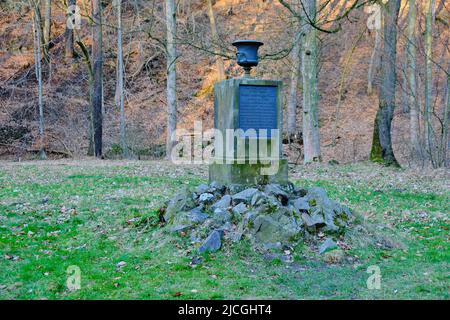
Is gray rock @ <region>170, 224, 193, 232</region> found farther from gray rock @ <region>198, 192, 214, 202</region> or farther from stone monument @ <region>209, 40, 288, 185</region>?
stone monument @ <region>209, 40, 288, 185</region>

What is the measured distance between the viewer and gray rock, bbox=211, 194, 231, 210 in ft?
24.0

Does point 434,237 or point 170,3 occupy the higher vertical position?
point 170,3

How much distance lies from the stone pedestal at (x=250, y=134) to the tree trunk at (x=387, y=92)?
896cm

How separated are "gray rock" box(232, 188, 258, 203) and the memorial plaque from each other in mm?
1143

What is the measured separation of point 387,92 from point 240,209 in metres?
10.6

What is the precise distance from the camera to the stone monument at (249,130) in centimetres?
794

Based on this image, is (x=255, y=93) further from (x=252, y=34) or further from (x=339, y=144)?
(x=252, y=34)

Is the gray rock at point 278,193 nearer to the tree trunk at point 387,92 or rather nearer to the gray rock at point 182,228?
the gray rock at point 182,228

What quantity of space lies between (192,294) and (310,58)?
12799 mm

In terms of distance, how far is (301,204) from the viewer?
7438 millimetres

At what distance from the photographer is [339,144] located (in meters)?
23.5

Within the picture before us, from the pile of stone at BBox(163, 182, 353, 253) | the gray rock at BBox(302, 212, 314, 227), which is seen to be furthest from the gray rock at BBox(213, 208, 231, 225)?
the gray rock at BBox(302, 212, 314, 227)
